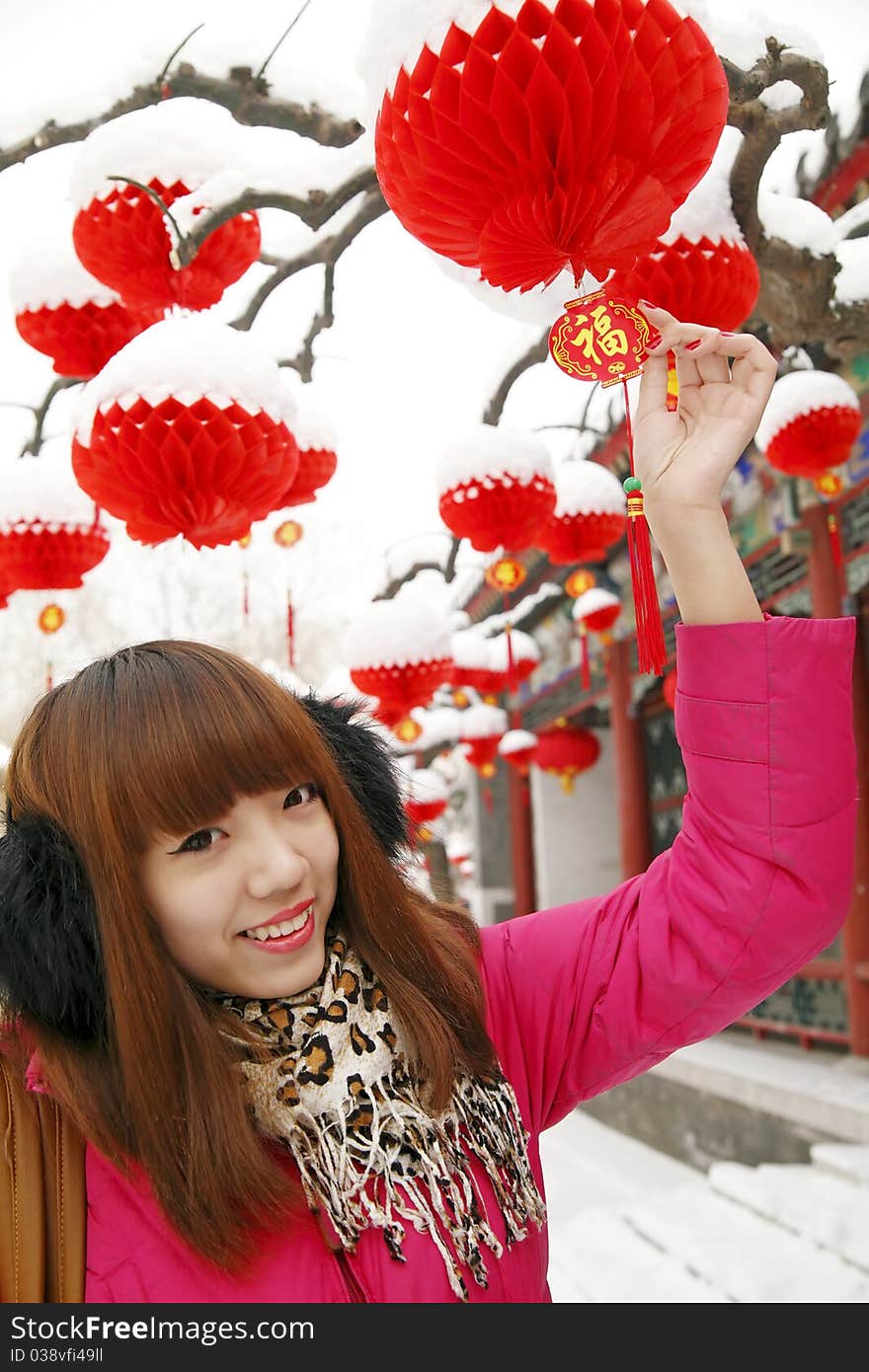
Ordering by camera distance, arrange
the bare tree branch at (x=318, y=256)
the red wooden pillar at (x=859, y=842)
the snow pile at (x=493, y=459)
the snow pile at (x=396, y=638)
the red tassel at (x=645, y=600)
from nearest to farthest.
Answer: the red tassel at (x=645, y=600)
the bare tree branch at (x=318, y=256)
the snow pile at (x=493, y=459)
the snow pile at (x=396, y=638)
the red wooden pillar at (x=859, y=842)

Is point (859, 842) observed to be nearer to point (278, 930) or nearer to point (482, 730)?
point (482, 730)

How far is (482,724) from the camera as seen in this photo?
352 inches

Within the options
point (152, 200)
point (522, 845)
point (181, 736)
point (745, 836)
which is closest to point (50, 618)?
point (152, 200)

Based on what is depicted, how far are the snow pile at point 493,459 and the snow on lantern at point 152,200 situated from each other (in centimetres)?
104

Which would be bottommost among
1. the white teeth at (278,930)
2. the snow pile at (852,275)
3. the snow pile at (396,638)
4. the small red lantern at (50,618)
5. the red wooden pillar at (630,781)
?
the red wooden pillar at (630,781)

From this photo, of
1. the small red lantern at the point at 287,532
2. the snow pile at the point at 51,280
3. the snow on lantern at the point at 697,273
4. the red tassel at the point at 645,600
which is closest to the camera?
the red tassel at the point at 645,600

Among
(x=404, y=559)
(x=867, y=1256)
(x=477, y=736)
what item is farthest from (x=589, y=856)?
(x=867, y=1256)

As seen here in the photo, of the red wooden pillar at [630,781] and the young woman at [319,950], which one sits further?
the red wooden pillar at [630,781]

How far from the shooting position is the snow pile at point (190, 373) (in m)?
2.25

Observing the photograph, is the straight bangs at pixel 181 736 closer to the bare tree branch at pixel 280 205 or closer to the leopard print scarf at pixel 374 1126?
the leopard print scarf at pixel 374 1126

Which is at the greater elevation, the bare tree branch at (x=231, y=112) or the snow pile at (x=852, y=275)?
the bare tree branch at (x=231, y=112)

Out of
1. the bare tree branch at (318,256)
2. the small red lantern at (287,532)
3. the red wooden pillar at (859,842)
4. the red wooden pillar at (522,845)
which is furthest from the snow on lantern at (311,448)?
the red wooden pillar at (522,845)

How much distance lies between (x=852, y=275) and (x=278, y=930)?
9.15 feet

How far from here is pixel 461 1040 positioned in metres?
1.58
